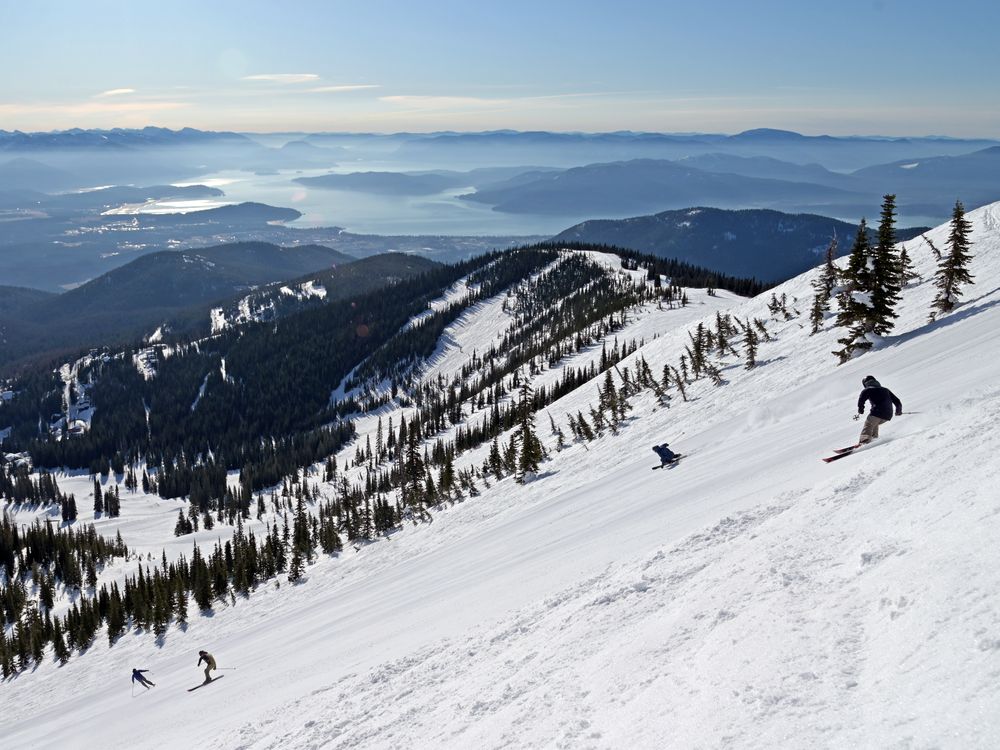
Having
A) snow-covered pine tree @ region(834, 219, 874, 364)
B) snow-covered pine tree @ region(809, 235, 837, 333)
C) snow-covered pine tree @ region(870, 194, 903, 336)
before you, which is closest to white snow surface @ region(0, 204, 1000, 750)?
snow-covered pine tree @ region(870, 194, 903, 336)

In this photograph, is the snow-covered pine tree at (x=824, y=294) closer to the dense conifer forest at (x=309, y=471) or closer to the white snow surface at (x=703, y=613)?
the dense conifer forest at (x=309, y=471)

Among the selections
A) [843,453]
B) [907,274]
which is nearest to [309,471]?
[907,274]

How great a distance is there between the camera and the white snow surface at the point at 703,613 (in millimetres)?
7480

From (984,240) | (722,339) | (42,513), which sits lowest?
(42,513)

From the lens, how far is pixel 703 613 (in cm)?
1096

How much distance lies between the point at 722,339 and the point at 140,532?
436 ft

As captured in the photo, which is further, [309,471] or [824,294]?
[309,471]

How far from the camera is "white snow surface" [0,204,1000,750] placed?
7.48 m

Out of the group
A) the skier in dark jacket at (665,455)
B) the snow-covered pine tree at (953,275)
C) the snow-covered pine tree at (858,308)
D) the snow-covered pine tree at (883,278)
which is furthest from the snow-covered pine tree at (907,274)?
the skier in dark jacket at (665,455)

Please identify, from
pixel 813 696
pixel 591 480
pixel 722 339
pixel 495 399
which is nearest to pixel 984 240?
pixel 722 339

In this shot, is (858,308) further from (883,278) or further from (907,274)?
(907,274)

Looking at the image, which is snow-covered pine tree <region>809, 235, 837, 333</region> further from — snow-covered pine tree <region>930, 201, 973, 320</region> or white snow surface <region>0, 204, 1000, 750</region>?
snow-covered pine tree <region>930, 201, 973, 320</region>

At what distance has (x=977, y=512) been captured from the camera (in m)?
9.10

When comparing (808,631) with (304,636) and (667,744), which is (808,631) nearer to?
(667,744)
